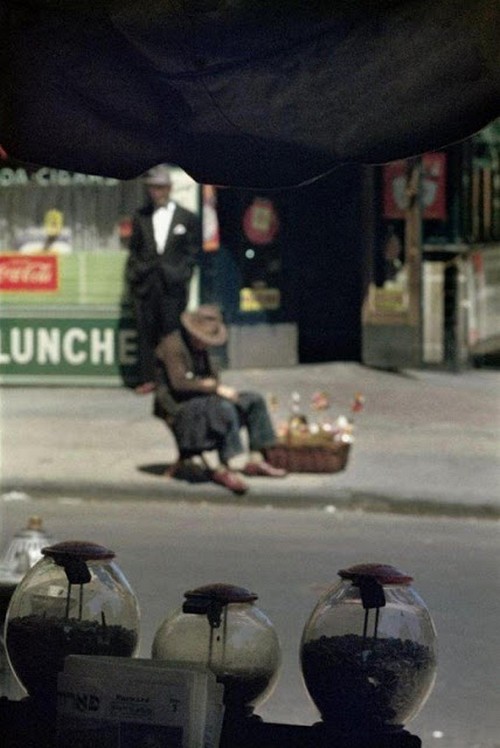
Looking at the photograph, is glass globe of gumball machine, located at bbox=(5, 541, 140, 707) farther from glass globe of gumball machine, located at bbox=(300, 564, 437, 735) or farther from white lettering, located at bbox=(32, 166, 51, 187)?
white lettering, located at bbox=(32, 166, 51, 187)

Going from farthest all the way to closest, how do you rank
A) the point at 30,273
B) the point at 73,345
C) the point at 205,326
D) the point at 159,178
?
1. the point at 30,273
2. the point at 73,345
3. the point at 159,178
4. the point at 205,326

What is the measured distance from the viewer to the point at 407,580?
4.55m

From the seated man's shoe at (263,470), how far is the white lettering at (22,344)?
6.92m

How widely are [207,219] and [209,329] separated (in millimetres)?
7590

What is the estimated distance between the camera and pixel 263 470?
592 inches

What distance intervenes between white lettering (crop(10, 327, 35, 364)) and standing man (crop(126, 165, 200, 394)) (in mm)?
1368

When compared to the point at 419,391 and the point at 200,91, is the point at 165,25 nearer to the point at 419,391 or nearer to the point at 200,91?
the point at 200,91

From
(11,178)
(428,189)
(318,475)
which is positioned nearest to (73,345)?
(11,178)

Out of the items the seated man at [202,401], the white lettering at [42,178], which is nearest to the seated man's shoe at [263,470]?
the seated man at [202,401]

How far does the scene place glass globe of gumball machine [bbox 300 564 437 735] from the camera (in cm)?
432

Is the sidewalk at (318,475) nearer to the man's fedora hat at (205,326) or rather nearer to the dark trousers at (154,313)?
the dark trousers at (154,313)

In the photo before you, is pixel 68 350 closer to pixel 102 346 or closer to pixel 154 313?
pixel 102 346

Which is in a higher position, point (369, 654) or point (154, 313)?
point (154, 313)

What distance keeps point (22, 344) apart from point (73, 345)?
1.89 feet
